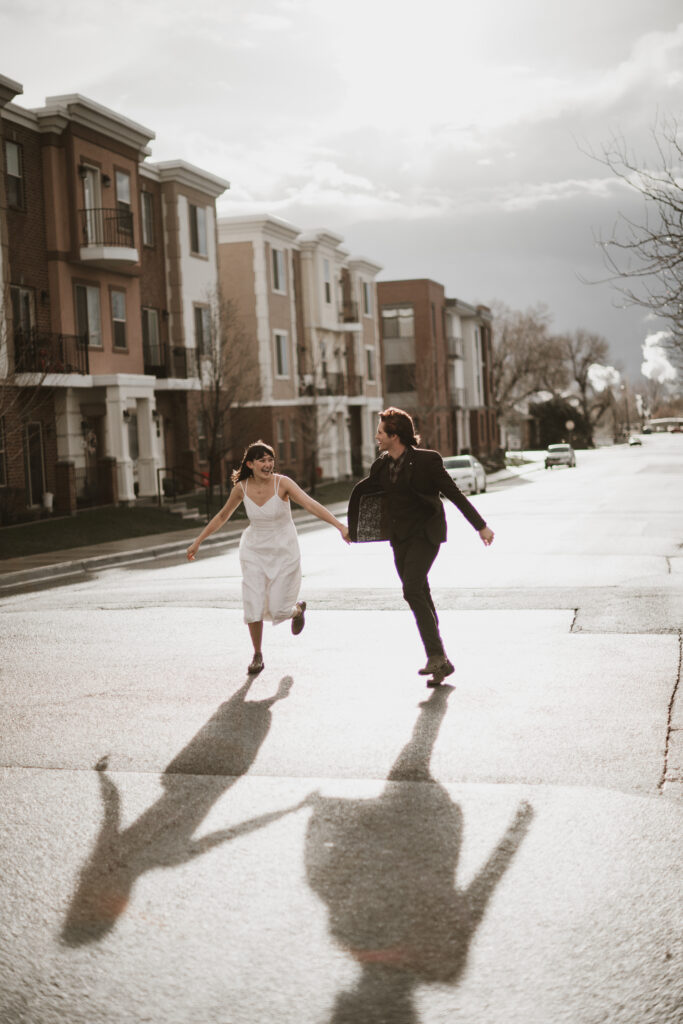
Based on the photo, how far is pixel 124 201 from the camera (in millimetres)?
33719

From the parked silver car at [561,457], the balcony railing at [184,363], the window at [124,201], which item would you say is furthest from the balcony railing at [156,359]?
the parked silver car at [561,457]

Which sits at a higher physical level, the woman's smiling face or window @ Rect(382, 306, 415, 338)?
window @ Rect(382, 306, 415, 338)

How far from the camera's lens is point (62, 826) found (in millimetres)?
5531

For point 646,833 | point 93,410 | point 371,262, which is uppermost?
point 371,262

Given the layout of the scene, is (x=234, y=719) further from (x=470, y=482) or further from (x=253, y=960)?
(x=470, y=482)

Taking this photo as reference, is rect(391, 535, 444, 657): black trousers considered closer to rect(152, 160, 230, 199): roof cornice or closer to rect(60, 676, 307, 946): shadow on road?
rect(60, 676, 307, 946): shadow on road

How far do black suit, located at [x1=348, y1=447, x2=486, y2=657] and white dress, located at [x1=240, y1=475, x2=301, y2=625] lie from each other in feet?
2.86

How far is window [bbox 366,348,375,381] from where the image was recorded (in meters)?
61.9

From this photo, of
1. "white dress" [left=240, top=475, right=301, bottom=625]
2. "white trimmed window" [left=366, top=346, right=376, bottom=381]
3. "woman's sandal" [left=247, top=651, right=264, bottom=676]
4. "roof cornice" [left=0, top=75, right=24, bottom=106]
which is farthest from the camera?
"white trimmed window" [left=366, top=346, right=376, bottom=381]

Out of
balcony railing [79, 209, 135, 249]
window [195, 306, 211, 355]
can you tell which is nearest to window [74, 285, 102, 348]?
balcony railing [79, 209, 135, 249]

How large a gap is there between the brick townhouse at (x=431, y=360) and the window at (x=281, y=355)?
49.2ft

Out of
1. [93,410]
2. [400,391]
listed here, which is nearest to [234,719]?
[93,410]

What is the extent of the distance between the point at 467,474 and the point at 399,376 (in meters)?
31.9

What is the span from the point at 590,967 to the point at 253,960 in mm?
1100
